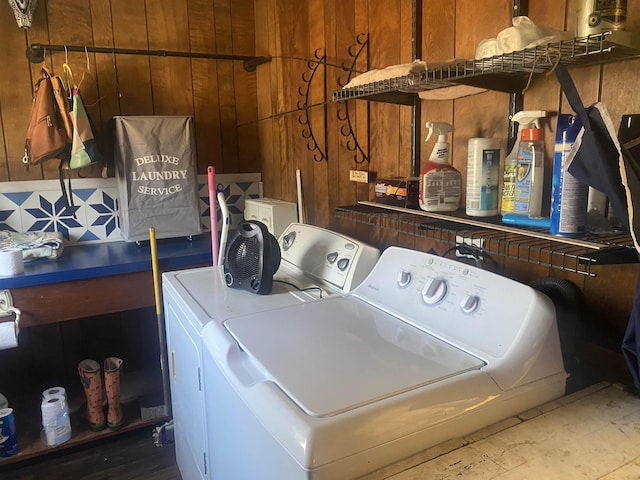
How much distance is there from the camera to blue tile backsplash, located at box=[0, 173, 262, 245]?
7.71ft

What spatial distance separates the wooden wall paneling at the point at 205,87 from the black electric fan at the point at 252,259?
122 cm

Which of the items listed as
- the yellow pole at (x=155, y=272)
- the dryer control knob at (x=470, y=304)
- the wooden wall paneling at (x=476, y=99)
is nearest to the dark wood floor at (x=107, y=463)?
the yellow pole at (x=155, y=272)

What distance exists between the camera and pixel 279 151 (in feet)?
8.33

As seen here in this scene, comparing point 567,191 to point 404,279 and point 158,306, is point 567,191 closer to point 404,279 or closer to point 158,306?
point 404,279

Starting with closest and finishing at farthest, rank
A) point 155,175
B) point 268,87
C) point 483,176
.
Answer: point 483,176
point 155,175
point 268,87

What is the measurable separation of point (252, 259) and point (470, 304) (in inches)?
27.7

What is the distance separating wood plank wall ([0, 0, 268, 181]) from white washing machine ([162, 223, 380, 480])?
1121 millimetres

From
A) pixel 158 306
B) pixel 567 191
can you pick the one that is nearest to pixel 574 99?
pixel 567 191

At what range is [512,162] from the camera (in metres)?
1.14

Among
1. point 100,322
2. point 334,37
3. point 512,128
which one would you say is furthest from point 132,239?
point 512,128

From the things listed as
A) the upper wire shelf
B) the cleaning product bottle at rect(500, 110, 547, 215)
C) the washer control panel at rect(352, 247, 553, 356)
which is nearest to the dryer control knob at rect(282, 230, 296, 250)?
the washer control panel at rect(352, 247, 553, 356)

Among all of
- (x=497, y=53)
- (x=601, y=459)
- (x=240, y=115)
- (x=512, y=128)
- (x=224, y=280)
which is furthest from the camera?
(x=240, y=115)

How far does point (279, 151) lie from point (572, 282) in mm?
1710

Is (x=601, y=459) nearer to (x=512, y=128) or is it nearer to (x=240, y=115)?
(x=512, y=128)
